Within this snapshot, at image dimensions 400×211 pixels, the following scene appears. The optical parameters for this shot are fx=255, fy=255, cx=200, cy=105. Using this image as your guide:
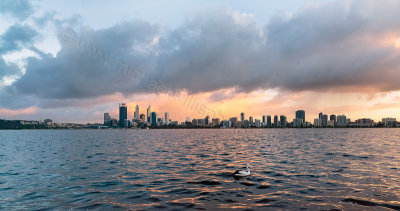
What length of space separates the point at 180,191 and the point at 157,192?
196cm

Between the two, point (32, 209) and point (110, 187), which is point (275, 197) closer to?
point (110, 187)

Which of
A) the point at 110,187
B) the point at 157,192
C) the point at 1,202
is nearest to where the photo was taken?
the point at 1,202

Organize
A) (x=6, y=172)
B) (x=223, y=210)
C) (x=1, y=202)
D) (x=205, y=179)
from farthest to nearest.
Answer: (x=6, y=172), (x=205, y=179), (x=1, y=202), (x=223, y=210)

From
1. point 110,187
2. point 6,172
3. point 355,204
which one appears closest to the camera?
point 355,204

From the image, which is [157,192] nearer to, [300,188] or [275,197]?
[275,197]

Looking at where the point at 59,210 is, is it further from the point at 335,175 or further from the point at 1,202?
the point at 335,175

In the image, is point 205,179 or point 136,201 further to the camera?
point 205,179

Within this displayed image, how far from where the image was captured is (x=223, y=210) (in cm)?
1706

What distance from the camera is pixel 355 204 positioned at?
18.2 metres

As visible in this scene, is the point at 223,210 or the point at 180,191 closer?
the point at 223,210

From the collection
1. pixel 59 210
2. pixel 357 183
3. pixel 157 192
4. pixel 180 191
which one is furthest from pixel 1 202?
pixel 357 183

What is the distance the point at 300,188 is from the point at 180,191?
10570 millimetres

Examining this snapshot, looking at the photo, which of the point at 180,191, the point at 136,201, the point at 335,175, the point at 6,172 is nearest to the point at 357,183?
the point at 335,175

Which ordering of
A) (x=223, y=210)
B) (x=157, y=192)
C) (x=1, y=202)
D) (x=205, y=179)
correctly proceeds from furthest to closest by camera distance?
(x=205, y=179) → (x=157, y=192) → (x=1, y=202) → (x=223, y=210)
